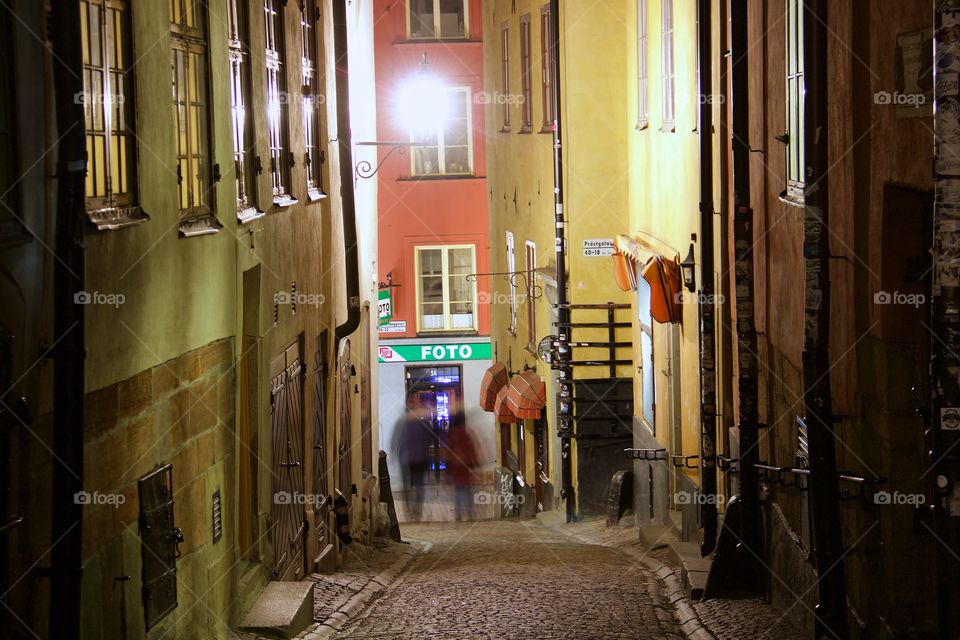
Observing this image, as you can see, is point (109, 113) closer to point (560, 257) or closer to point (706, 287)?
point (706, 287)

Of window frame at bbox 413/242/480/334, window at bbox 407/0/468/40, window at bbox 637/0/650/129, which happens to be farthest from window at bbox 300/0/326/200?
window at bbox 407/0/468/40

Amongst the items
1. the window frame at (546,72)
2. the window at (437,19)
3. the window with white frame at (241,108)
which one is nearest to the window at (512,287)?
the window frame at (546,72)

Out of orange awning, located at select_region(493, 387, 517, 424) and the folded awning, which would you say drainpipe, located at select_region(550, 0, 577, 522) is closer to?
orange awning, located at select_region(493, 387, 517, 424)

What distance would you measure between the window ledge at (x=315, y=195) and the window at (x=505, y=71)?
11.6 metres

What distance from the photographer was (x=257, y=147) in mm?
10023

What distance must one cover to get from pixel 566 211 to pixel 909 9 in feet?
40.2

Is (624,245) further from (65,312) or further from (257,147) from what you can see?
(65,312)

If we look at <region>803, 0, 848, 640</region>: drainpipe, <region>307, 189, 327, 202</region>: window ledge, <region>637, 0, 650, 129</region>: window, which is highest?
<region>637, 0, 650, 129</region>: window

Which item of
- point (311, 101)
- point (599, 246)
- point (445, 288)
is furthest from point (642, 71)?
point (445, 288)

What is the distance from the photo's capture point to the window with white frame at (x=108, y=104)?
6.05 m

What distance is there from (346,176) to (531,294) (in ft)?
27.8

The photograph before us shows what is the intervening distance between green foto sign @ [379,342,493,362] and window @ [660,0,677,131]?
17.2m

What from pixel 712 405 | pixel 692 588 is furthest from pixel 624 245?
pixel 692 588

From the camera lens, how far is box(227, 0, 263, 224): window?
31.3ft
